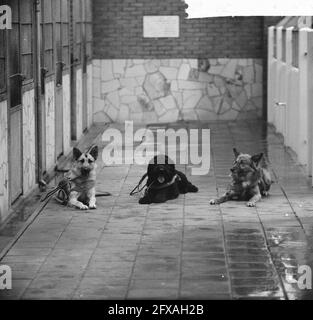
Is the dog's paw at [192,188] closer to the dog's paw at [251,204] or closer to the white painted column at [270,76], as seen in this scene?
the dog's paw at [251,204]

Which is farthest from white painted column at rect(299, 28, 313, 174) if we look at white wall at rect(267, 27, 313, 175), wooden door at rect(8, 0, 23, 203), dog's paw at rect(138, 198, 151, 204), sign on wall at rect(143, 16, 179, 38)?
sign on wall at rect(143, 16, 179, 38)

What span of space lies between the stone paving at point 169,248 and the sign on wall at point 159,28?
8.52m

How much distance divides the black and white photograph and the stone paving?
0.02 m

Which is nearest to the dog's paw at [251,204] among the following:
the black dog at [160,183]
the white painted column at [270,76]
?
the black dog at [160,183]

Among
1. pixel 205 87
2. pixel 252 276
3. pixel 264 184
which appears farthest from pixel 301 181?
pixel 205 87

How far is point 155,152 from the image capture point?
16.9m

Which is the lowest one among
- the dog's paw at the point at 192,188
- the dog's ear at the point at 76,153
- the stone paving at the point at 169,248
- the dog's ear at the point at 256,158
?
the stone paving at the point at 169,248

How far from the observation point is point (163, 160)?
504 inches

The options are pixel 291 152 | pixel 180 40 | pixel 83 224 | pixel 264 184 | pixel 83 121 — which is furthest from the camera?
pixel 180 40

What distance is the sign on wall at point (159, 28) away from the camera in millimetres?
21828

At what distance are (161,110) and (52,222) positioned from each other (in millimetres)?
11210

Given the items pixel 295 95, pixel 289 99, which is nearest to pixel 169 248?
pixel 295 95

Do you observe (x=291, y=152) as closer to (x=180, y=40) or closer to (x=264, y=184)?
(x=264, y=184)

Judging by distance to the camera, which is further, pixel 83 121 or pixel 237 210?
pixel 83 121
